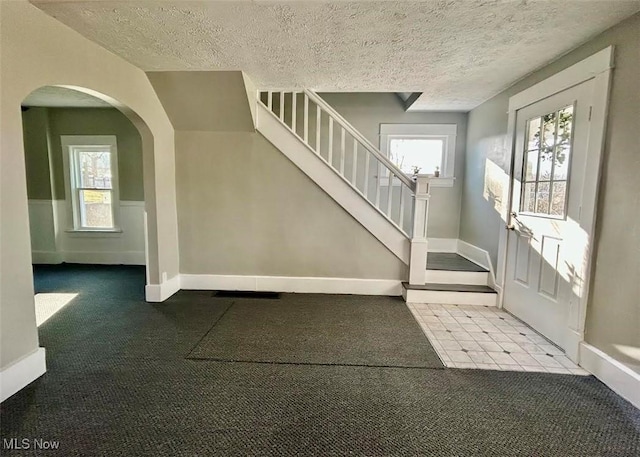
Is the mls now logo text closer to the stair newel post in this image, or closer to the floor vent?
the floor vent

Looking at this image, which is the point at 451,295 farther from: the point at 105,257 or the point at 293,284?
the point at 105,257

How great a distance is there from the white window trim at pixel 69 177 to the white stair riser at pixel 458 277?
15.8 ft

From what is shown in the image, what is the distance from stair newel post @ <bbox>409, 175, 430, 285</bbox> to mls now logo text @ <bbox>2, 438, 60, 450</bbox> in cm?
322

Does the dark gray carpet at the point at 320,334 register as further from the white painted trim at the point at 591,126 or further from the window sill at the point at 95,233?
the window sill at the point at 95,233

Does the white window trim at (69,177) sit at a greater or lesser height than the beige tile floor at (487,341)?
greater

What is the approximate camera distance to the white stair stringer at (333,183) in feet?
11.7

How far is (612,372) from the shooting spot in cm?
199

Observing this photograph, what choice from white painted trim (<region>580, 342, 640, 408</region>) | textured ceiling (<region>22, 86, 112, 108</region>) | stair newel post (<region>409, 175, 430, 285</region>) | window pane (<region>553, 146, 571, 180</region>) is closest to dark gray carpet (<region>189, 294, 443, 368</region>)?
stair newel post (<region>409, 175, 430, 285</region>)

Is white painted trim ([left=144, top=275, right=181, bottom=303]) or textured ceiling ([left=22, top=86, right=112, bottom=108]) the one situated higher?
textured ceiling ([left=22, top=86, right=112, bottom=108])

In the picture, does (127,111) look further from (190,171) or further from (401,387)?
(401,387)

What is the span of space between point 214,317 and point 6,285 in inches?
61.0

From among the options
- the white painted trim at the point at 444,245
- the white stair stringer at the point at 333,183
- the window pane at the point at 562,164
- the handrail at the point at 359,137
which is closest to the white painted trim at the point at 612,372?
the window pane at the point at 562,164

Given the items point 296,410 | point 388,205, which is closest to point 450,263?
point 388,205

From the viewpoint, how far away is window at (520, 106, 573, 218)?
8.17ft
